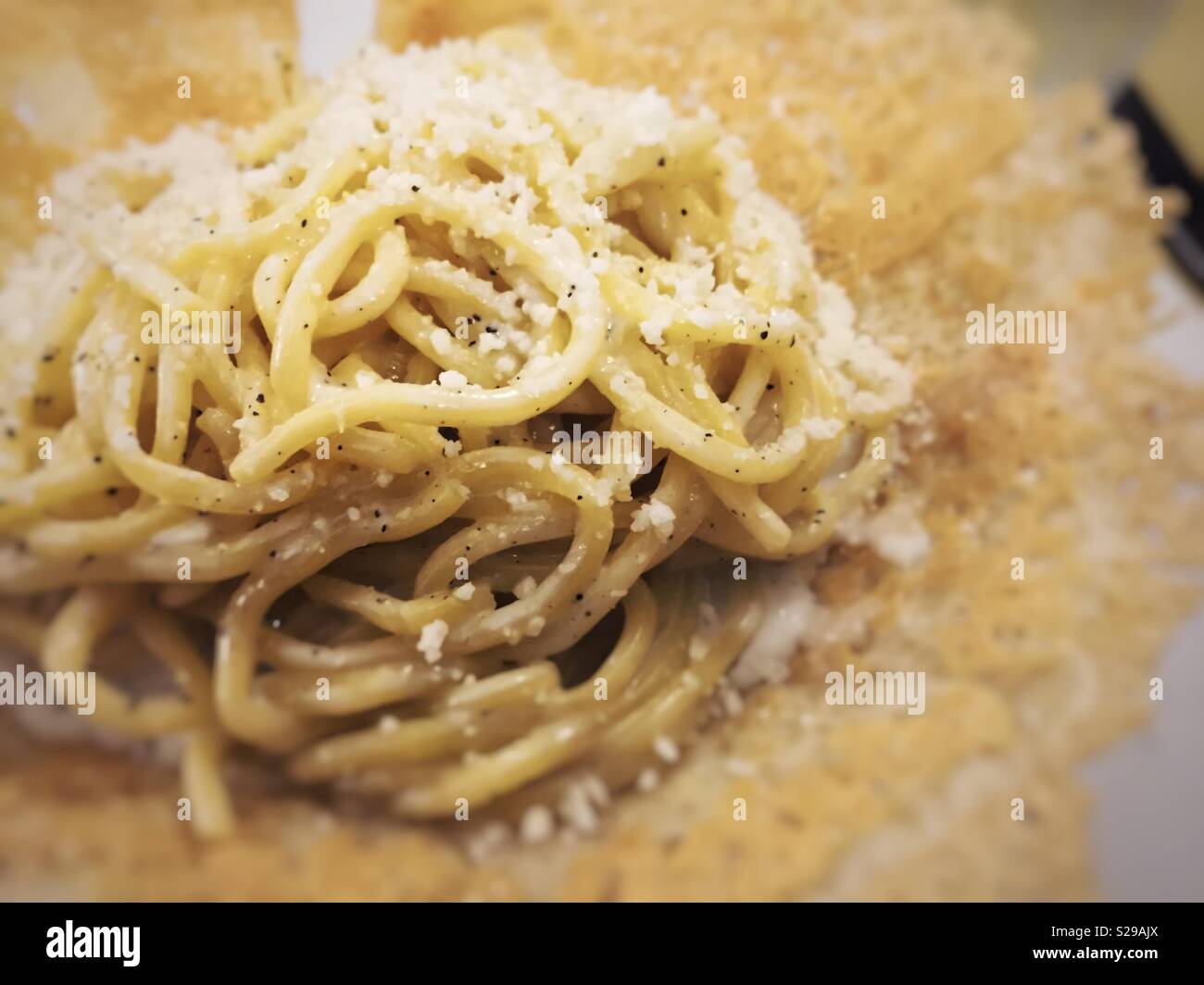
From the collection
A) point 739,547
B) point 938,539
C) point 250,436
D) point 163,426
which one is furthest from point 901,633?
point 163,426

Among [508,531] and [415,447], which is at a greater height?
[415,447]

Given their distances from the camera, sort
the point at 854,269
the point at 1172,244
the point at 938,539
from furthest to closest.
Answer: the point at 1172,244, the point at 854,269, the point at 938,539

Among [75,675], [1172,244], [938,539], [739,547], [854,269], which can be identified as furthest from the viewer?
[1172,244]

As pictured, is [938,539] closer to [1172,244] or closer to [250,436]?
[1172,244]

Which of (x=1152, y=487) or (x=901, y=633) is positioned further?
(x=1152, y=487)
